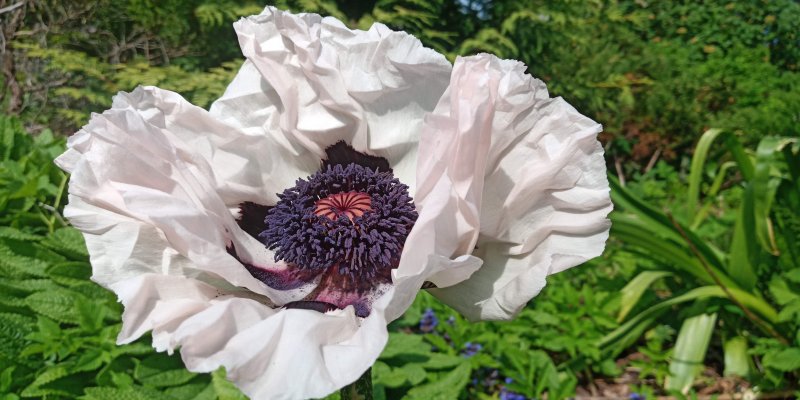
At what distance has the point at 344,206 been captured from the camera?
3.39 ft

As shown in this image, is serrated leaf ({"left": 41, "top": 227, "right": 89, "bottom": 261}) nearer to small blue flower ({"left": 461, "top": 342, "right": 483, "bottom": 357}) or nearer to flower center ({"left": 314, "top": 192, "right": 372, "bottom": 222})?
flower center ({"left": 314, "top": 192, "right": 372, "bottom": 222})

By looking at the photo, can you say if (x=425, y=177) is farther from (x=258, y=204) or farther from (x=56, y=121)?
(x=56, y=121)

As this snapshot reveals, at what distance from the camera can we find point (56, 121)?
19.7ft

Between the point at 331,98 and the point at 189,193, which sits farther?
the point at 331,98

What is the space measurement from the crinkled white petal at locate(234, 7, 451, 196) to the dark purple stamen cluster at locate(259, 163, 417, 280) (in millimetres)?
75

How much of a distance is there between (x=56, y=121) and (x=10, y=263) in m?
4.72


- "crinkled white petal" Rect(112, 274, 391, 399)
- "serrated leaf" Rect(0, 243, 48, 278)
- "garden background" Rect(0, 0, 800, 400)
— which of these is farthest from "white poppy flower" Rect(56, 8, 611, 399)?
"serrated leaf" Rect(0, 243, 48, 278)

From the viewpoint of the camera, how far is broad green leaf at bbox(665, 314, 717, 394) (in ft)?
9.66

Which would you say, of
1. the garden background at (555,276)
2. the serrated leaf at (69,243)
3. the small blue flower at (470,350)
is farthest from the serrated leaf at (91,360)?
the small blue flower at (470,350)

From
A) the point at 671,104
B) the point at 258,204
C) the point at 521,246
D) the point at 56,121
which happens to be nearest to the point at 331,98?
the point at 258,204

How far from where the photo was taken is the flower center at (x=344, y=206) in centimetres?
102

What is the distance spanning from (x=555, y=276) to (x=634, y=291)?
465mm

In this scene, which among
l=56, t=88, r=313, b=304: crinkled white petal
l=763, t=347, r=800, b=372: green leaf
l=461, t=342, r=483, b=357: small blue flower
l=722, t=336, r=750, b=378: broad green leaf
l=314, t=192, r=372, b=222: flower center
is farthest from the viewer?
l=722, t=336, r=750, b=378: broad green leaf

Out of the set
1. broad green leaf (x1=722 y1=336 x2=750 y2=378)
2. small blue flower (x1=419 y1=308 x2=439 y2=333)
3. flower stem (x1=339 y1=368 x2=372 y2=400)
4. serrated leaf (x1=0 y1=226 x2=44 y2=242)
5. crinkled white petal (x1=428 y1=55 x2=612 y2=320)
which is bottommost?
broad green leaf (x1=722 y1=336 x2=750 y2=378)
